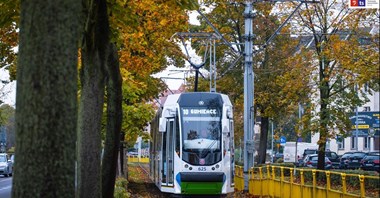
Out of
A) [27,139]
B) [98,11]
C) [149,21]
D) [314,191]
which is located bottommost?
[314,191]

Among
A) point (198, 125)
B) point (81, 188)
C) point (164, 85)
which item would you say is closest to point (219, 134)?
point (198, 125)

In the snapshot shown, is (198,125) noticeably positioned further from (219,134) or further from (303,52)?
(303,52)

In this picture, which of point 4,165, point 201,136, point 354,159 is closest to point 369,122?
point 201,136

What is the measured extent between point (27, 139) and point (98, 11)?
657 centimetres

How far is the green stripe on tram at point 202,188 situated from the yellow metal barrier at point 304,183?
219 centimetres

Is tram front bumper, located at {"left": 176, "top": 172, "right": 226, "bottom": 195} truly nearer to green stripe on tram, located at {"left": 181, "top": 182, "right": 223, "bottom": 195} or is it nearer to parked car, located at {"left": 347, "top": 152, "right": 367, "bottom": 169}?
green stripe on tram, located at {"left": 181, "top": 182, "right": 223, "bottom": 195}

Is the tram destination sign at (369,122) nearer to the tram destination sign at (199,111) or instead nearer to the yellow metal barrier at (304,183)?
the yellow metal barrier at (304,183)

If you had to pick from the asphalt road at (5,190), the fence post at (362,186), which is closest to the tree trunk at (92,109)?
the fence post at (362,186)

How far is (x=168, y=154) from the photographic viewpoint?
24.4 meters

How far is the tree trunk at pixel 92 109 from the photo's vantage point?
1237 cm

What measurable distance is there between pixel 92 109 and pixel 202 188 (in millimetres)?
11975

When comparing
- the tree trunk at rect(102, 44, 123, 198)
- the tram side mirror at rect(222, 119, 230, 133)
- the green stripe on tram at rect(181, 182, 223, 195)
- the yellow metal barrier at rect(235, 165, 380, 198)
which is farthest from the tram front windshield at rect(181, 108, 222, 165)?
the tree trunk at rect(102, 44, 123, 198)

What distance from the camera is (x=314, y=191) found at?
20.0 metres

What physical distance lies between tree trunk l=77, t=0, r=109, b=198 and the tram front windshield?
1143 centimetres
